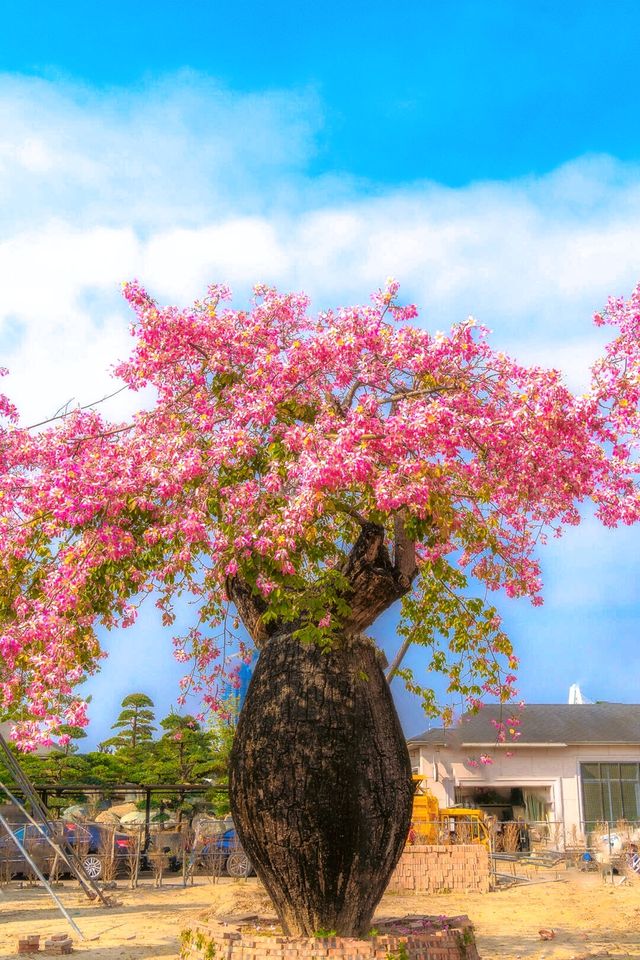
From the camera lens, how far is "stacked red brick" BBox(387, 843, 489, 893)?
19.7 m

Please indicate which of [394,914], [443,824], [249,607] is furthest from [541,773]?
[249,607]

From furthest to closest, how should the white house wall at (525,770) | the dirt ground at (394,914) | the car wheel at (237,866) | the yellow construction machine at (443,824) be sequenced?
the white house wall at (525,770) < the car wheel at (237,866) < the yellow construction machine at (443,824) < the dirt ground at (394,914)

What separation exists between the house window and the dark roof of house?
110 cm

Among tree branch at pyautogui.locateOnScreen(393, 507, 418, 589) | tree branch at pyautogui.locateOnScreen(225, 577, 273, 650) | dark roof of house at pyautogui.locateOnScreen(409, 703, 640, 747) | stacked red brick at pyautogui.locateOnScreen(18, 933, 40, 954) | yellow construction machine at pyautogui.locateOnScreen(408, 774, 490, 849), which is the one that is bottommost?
stacked red brick at pyautogui.locateOnScreen(18, 933, 40, 954)

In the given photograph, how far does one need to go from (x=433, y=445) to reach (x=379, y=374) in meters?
1.69

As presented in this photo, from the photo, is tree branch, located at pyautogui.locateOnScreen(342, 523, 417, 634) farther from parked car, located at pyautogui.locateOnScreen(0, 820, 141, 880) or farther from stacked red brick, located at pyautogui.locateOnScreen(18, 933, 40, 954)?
parked car, located at pyautogui.locateOnScreen(0, 820, 141, 880)

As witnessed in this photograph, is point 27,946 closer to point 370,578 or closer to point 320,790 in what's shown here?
point 320,790

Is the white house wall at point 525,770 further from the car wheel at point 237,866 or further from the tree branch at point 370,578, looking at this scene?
the tree branch at point 370,578

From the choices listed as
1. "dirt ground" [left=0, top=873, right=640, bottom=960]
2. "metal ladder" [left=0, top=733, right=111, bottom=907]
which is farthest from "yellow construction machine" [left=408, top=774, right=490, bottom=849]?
"metal ladder" [left=0, top=733, right=111, bottom=907]

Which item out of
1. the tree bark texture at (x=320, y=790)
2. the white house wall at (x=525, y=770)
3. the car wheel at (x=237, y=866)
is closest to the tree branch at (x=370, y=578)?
the tree bark texture at (x=320, y=790)

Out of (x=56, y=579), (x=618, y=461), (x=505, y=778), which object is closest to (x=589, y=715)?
(x=505, y=778)

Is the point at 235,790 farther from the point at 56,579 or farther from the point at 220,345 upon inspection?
the point at 220,345

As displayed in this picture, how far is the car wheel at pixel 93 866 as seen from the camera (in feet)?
71.1

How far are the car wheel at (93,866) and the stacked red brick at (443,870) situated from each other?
6.99 meters
